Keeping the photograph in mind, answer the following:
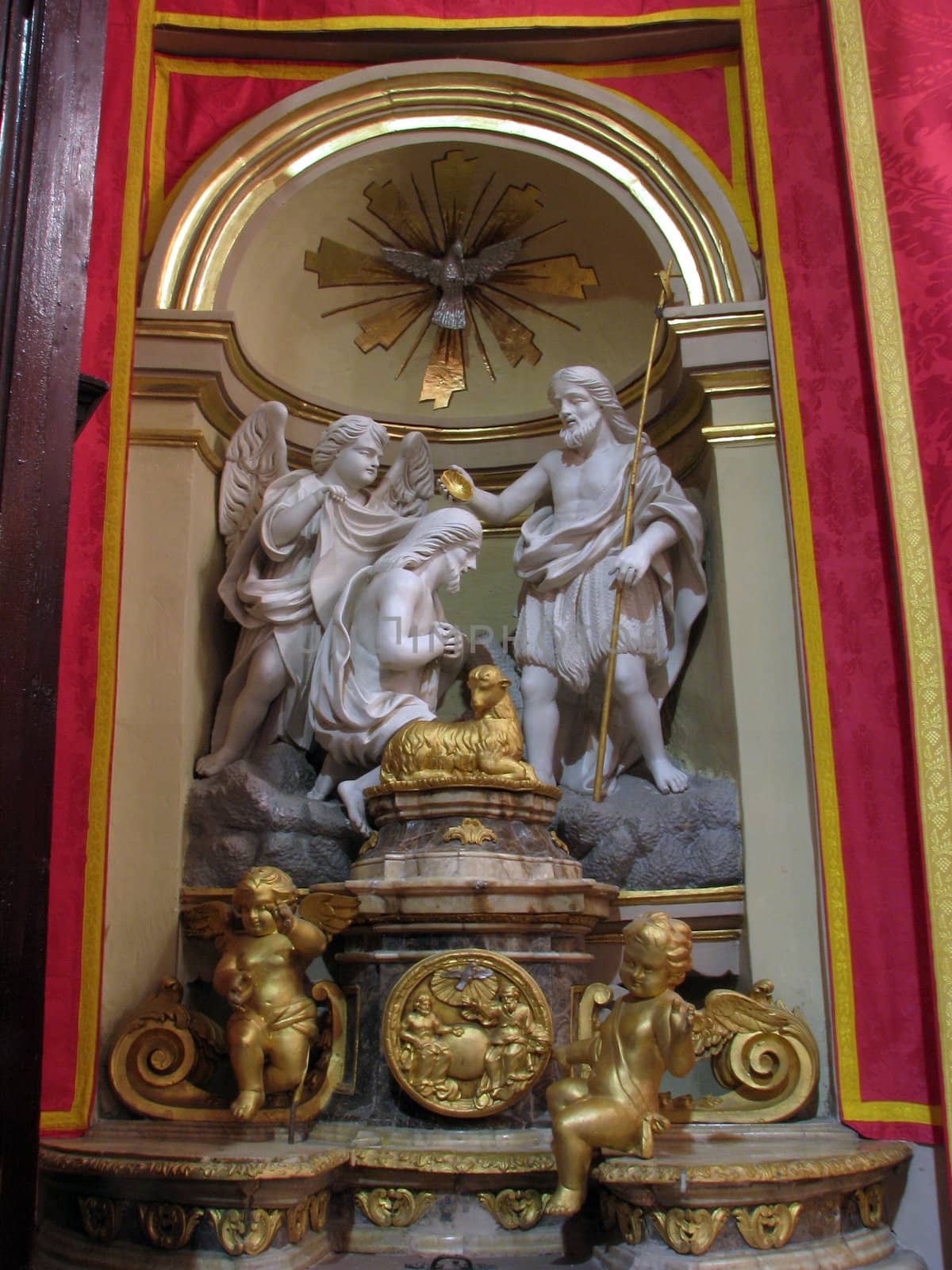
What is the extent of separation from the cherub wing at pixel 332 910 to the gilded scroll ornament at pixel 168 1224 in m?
0.92

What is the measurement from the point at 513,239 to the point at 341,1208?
4.38 m

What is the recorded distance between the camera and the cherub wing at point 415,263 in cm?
598

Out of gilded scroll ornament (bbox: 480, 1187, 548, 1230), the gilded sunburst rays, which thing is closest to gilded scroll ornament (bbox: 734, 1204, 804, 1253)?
gilded scroll ornament (bbox: 480, 1187, 548, 1230)

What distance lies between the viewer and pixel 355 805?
14.5ft

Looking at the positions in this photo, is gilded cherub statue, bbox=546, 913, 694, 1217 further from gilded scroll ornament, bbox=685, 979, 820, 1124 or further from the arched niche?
the arched niche

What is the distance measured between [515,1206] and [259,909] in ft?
3.76

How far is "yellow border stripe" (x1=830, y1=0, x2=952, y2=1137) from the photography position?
3.96 metres

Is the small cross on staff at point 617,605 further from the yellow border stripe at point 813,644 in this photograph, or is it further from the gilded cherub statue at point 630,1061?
the gilded cherub statue at point 630,1061

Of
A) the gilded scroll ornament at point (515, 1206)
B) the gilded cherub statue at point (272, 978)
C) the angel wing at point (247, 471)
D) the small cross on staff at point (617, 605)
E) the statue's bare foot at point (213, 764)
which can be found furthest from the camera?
the angel wing at point (247, 471)

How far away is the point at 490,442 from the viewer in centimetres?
594

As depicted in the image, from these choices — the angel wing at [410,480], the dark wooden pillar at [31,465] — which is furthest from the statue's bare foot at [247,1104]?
the angel wing at [410,480]

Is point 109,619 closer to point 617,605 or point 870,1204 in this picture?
point 617,605

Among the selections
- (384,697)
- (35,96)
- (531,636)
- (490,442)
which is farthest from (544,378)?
(35,96)

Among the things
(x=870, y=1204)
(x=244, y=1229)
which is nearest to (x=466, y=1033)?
(x=244, y=1229)
